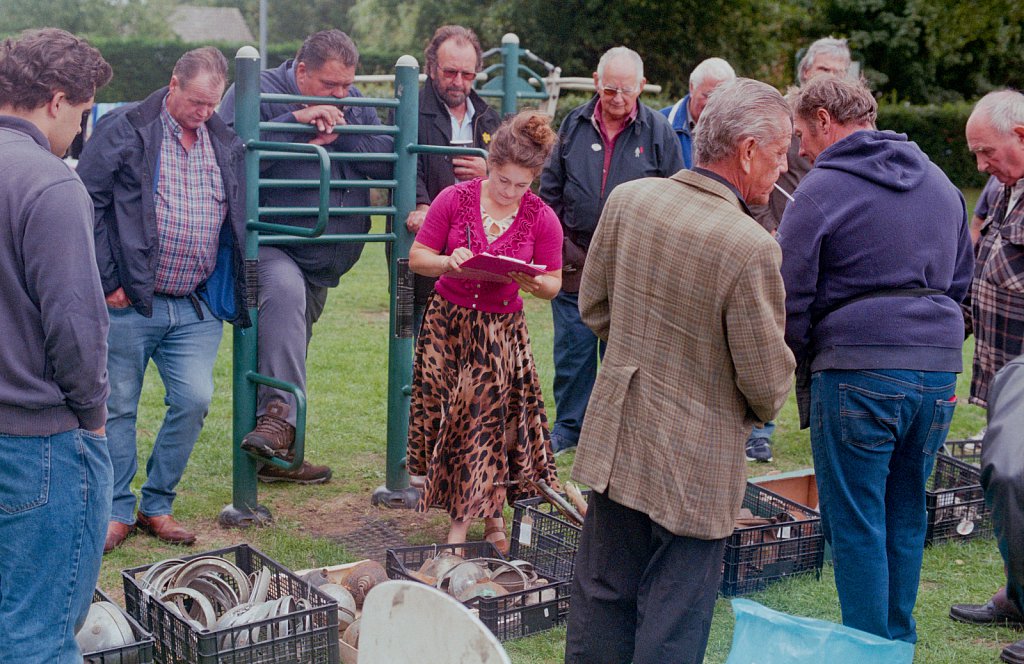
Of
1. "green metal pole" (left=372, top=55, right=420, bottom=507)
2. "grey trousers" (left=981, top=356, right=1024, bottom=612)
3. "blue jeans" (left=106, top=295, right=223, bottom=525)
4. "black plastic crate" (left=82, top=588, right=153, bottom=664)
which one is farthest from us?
"green metal pole" (left=372, top=55, right=420, bottom=507)

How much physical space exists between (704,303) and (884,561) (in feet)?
4.32

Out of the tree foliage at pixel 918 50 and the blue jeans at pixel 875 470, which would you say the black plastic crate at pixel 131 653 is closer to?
the blue jeans at pixel 875 470

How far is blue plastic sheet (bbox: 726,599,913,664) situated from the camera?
3.25 meters

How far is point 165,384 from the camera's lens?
183 inches

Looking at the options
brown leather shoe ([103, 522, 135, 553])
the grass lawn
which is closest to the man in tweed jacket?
the grass lawn

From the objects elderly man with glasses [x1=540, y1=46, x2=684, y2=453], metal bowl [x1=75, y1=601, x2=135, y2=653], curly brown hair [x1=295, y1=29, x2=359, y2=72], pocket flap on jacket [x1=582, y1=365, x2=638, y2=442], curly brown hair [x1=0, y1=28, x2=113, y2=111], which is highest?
curly brown hair [x1=295, y1=29, x2=359, y2=72]

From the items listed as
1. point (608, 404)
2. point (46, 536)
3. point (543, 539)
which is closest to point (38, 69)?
point (46, 536)

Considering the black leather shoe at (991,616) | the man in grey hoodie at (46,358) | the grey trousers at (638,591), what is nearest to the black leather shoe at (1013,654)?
the black leather shoe at (991,616)

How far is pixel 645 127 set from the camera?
5789mm

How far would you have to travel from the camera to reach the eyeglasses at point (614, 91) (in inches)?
223

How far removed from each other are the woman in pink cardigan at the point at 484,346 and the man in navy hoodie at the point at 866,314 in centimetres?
117

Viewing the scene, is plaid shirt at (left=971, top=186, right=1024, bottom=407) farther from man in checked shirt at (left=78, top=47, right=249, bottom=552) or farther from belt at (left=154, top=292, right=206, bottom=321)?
belt at (left=154, top=292, right=206, bottom=321)

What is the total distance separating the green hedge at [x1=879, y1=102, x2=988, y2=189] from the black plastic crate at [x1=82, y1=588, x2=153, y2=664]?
941 inches

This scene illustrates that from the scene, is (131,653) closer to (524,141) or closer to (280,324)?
(280,324)
